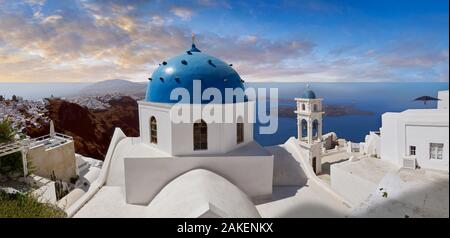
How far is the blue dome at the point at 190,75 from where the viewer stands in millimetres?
7844

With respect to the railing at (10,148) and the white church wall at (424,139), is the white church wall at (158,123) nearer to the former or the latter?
the railing at (10,148)

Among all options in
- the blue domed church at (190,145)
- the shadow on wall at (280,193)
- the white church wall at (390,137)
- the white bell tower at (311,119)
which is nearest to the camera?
the blue domed church at (190,145)

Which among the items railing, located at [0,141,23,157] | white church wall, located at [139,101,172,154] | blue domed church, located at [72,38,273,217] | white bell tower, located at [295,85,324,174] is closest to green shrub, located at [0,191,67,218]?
blue domed church, located at [72,38,273,217]

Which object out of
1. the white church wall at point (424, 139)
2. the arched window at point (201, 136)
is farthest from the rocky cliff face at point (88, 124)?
the white church wall at point (424, 139)

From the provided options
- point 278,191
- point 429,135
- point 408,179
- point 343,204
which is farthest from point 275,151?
point 408,179

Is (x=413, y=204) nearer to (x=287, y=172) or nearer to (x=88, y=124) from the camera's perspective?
(x=287, y=172)

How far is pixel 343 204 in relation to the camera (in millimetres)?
7418

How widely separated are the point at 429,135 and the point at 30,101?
2771 centimetres

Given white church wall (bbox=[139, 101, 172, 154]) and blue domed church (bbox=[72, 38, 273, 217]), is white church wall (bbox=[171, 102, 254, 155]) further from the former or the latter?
white church wall (bbox=[139, 101, 172, 154])

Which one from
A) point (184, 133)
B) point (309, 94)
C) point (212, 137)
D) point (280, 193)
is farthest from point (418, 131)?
point (309, 94)

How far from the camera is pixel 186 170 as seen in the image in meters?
7.62

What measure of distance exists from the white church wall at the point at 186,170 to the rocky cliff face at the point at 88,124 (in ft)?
58.6

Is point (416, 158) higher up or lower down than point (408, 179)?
lower down
